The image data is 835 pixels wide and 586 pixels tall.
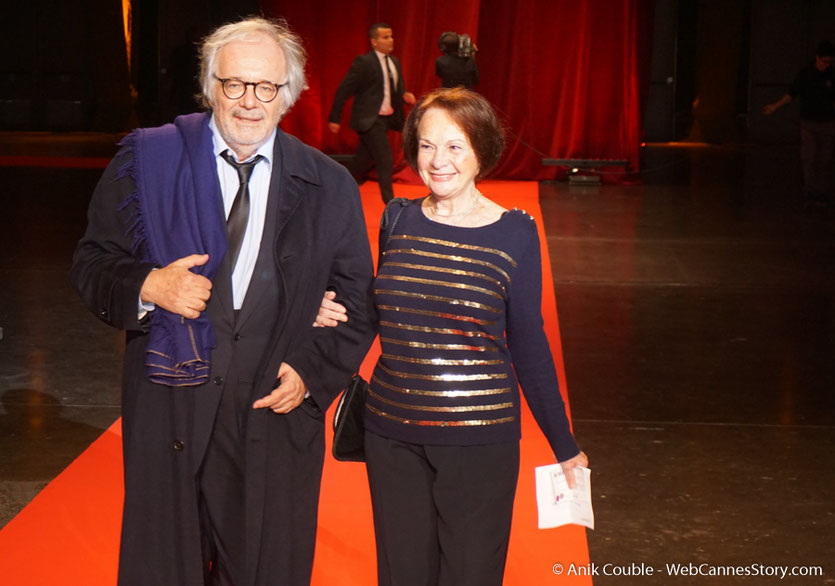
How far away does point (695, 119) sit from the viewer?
80.7ft

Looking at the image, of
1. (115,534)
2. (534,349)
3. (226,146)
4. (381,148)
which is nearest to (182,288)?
(226,146)

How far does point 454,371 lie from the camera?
93.2 inches

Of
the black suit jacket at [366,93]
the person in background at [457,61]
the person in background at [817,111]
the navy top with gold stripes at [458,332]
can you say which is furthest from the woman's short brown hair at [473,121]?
the person in background at [457,61]

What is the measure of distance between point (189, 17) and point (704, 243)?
14840 mm

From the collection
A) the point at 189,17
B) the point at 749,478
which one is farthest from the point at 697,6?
the point at 749,478

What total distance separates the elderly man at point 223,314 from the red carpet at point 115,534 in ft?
3.03

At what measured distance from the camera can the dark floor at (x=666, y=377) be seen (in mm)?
3863

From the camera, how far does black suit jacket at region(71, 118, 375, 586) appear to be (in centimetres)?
238

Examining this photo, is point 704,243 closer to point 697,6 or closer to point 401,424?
point 401,424

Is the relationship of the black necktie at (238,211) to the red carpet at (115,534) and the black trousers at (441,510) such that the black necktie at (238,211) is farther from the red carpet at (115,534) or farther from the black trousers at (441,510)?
the red carpet at (115,534)

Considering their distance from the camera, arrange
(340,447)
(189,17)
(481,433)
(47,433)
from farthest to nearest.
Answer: (189,17) → (47,433) → (340,447) → (481,433)

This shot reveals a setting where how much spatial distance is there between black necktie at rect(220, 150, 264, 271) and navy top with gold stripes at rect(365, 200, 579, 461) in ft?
1.06

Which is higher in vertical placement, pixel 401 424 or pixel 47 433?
pixel 401 424

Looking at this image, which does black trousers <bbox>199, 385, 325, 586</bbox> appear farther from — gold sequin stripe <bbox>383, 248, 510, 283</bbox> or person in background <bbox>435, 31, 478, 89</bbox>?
person in background <bbox>435, 31, 478, 89</bbox>
